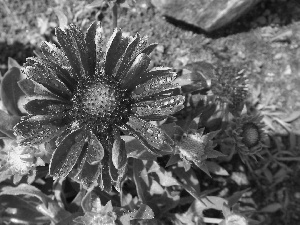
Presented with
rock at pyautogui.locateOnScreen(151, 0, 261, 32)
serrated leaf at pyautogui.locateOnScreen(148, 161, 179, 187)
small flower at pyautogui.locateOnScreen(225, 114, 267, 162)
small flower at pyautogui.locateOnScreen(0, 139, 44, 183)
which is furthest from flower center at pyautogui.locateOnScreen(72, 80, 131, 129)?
rock at pyautogui.locateOnScreen(151, 0, 261, 32)

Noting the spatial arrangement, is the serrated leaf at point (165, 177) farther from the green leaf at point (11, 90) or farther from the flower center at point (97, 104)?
the green leaf at point (11, 90)

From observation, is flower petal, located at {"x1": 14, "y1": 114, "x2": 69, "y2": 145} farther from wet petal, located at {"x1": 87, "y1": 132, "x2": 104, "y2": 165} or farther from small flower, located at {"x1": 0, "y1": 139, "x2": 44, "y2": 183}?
small flower, located at {"x1": 0, "y1": 139, "x2": 44, "y2": 183}

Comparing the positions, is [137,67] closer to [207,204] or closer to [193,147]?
[193,147]

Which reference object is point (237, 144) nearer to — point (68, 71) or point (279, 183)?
point (279, 183)

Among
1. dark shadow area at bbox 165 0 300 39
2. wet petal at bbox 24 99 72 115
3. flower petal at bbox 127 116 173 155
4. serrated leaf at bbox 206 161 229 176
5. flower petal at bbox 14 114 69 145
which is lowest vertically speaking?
serrated leaf at bbox 206 161 229 176

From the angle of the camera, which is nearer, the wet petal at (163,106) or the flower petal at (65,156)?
the flower petal at (65,156)

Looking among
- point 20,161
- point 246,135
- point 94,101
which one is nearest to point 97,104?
point 94,101

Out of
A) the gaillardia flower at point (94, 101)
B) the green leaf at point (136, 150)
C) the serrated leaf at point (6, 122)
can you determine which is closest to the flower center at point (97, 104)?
the gaillardia flower at point (94, 101)
